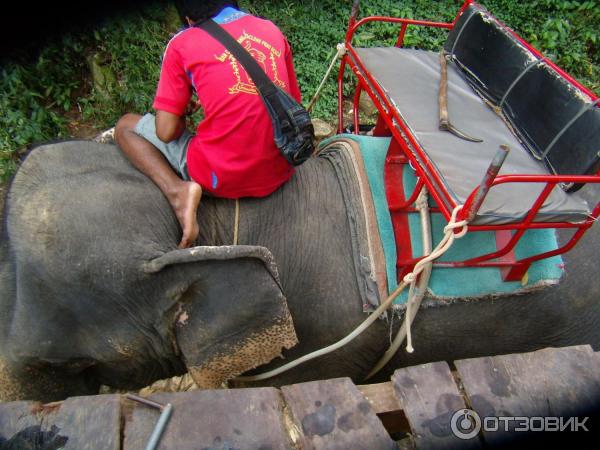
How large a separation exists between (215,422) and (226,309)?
0.60 metres

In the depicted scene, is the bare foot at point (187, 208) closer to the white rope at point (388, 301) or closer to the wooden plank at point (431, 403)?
the white rope at point (388, 301)

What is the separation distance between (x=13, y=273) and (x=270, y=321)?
0.96 metres

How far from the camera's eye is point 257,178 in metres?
2.19

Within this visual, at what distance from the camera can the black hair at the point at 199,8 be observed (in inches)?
77.5

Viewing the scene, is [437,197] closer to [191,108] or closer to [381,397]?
[381,397]

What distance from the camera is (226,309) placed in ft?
Answer: 6.09

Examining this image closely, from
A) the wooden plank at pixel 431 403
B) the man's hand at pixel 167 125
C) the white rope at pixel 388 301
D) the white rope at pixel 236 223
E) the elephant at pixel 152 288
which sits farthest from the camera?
the white rope at pixel 236 223

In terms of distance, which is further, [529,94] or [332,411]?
[529,94]

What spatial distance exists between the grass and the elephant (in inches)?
82.6

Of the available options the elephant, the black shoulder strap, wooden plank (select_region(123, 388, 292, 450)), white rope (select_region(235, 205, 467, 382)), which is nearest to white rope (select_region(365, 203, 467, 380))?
white rope (select_region(235, 205, 467, 382))

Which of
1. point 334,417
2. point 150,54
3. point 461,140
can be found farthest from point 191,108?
point 150,54

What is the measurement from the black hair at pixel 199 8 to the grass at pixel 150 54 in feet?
5.91

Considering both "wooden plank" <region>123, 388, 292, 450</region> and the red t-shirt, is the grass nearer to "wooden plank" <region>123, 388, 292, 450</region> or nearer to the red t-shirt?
the red t-shirt

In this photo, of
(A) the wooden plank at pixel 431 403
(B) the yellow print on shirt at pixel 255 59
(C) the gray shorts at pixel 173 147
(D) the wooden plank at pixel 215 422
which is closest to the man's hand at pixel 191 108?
(C) the gray shorts at pixel 173 147
